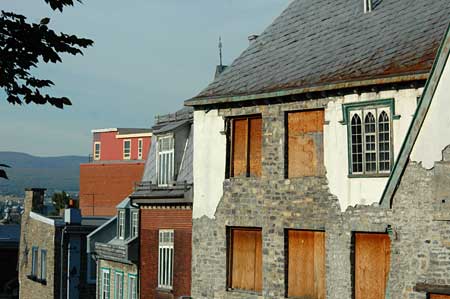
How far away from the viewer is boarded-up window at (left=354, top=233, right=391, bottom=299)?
21812mm

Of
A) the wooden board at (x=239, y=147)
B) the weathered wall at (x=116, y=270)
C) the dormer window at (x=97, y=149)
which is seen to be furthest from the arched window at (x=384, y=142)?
the dormer window at (x=97, y=149)

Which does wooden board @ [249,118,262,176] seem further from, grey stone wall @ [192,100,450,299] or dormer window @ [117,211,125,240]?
dormer window @ [117,211,125,240]

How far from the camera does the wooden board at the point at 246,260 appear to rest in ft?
83.7

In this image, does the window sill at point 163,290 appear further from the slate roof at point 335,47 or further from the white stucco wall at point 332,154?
the slate roof at point 335,47

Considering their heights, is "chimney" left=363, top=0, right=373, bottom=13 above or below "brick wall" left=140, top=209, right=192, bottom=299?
above

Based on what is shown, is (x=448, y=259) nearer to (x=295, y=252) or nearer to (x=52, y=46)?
(x=295, y=252)

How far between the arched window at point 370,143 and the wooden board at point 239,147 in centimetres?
451

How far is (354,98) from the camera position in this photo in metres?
22.8

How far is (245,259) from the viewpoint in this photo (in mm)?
25922

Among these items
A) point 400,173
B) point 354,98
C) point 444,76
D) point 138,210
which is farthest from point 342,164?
point 138,210

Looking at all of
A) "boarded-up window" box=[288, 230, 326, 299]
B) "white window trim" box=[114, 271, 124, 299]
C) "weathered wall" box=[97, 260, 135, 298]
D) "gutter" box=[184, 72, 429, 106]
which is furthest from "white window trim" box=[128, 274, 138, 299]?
"boarded-up window" box=[288, 230, 326, 299]

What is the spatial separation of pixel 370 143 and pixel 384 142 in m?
0.42

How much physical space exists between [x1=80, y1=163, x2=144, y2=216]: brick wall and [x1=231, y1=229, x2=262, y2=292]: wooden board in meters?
44.8

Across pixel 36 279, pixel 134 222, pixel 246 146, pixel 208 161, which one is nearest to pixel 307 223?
pixel 246 146
